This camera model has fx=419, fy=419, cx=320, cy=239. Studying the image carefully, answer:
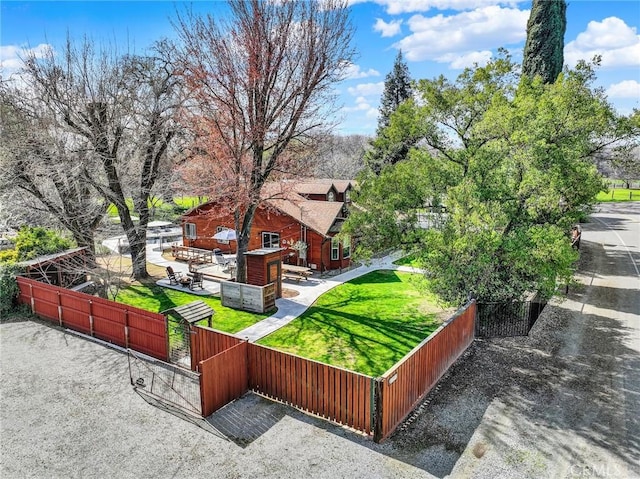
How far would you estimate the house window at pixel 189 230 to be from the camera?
29.1 meters

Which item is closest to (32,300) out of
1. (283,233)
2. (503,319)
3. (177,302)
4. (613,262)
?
(177,302)

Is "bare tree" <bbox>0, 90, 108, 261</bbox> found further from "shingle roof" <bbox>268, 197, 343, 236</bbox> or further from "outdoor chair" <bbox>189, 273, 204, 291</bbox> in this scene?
"shingle roof" <bbox>268, 197, 343, 236</bbox>

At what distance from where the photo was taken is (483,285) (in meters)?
13.7

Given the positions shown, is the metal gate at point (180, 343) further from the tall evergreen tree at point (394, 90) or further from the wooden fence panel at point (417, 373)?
the tall evergreen tree at point (394, 90)

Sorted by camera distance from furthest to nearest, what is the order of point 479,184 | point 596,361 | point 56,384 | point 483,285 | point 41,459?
point 479,184
point 483,285
point 596,361
point 56,384
point 41,459

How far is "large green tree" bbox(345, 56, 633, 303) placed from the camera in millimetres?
13320

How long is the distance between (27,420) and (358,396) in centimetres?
726

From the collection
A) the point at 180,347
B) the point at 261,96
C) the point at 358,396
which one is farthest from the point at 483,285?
the point at 261,96

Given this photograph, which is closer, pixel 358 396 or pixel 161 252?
pixel 358 396

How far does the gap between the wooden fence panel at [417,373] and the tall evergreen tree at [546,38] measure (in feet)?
75.9

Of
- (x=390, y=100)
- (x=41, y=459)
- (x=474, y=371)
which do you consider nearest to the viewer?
(x=41, y=459)

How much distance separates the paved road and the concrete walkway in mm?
6101

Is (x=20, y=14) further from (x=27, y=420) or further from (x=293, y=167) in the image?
(x=27, y=420)

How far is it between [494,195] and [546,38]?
20.3 m
